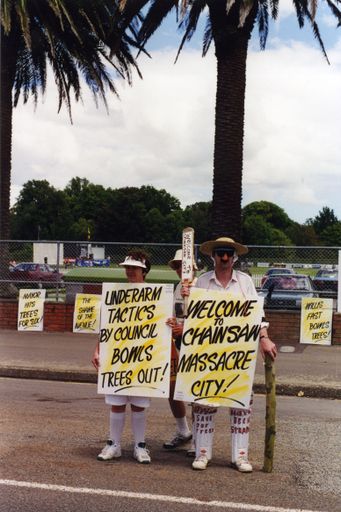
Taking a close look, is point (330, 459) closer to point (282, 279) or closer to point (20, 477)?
point (20, 477)

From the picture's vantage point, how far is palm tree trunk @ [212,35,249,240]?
15875 mm

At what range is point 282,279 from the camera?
50.3 ft

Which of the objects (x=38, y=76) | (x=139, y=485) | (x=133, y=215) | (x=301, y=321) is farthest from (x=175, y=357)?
(x=133, y=215)

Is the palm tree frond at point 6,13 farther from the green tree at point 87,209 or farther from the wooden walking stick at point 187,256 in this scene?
the green tree at point 87,209

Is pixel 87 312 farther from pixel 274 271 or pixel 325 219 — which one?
pixel 325 219

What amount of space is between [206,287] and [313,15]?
10950mm

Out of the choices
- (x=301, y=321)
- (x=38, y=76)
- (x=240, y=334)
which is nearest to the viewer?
(x=240, y=334)

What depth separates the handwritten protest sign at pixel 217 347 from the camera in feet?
19.9

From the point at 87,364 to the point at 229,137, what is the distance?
6.41m

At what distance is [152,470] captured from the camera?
5.95 metres

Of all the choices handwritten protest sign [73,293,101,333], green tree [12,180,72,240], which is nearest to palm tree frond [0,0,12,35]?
handwritten protest sign [73,293,101,333]

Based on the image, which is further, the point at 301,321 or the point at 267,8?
the point at 267,8

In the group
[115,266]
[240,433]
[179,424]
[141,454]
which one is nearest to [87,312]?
[115,266]

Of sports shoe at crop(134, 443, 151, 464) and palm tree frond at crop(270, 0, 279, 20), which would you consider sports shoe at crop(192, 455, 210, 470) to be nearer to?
sports shoe at crop(134, 443, 151, 464)
